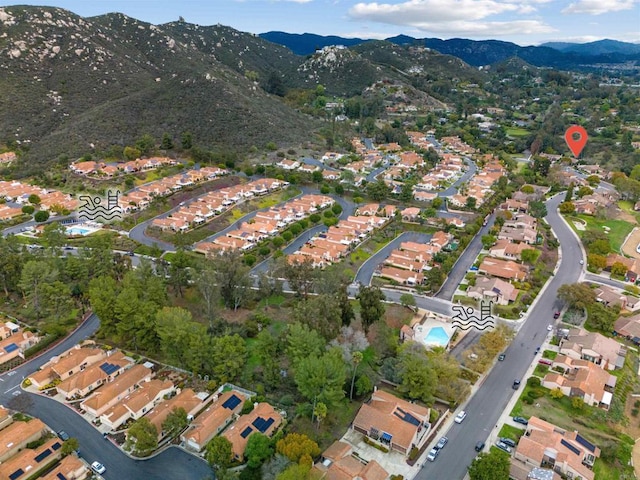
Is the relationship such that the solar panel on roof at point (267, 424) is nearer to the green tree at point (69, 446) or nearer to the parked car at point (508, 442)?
the green tree at point (69, 446)

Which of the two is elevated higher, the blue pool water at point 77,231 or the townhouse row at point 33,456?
the blue pool water at point 77,231

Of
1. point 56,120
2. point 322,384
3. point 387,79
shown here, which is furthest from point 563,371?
point 387,79

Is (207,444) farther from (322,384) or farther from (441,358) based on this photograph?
(441,358)

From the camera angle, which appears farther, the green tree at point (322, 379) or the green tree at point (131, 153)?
the green tree at point (131, 153)

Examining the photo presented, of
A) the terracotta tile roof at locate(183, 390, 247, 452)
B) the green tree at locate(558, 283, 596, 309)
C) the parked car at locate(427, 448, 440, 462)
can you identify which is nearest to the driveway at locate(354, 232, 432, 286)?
the green tree at locate(558, 283, 596, 309)

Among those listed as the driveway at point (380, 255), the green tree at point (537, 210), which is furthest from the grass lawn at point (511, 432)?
the green tree at point (537, 210)

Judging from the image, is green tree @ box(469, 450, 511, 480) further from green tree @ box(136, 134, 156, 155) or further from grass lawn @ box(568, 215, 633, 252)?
green tree @ box(136, 134, 156, 155)
